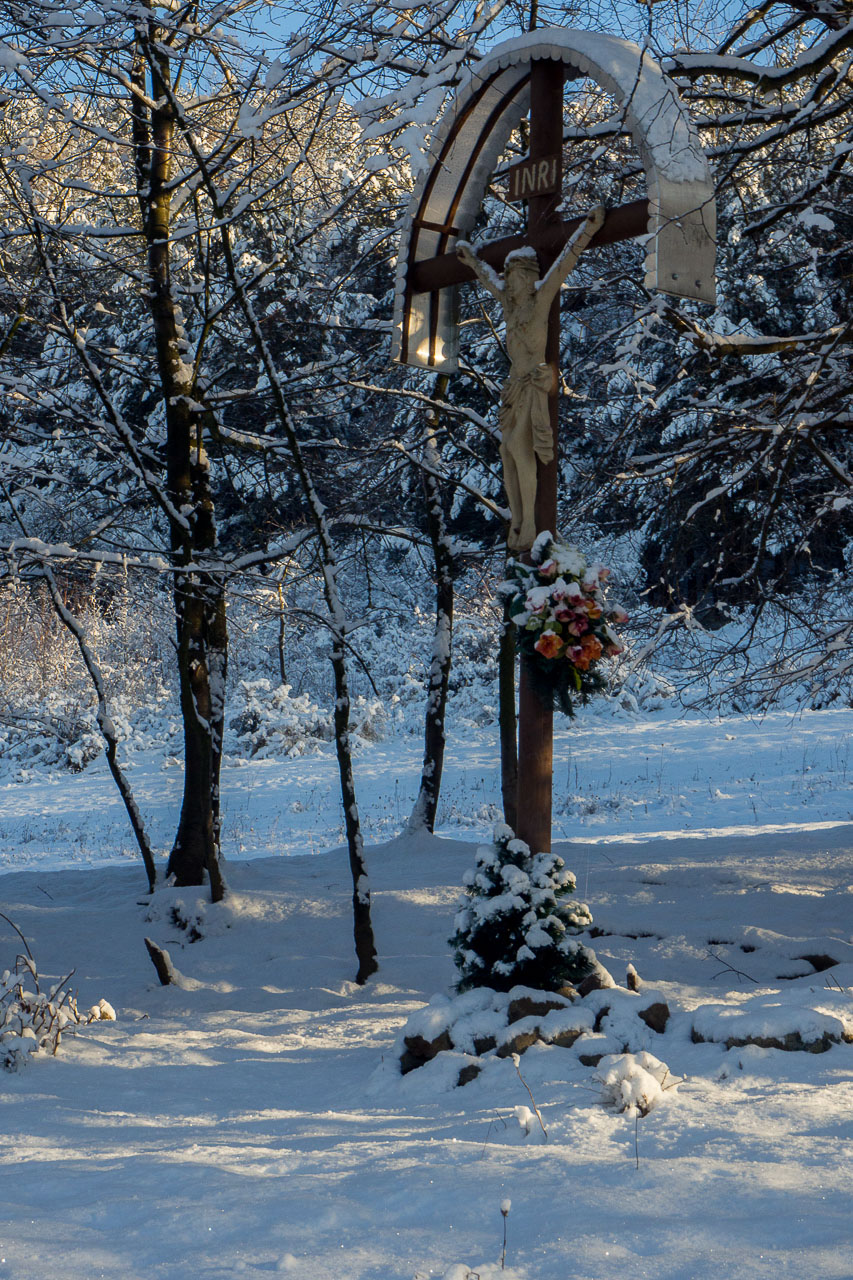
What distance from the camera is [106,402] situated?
7.62 meters

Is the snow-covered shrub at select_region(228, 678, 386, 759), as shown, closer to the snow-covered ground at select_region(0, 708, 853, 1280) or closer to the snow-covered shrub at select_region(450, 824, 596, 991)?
the snow-covered ground at select_region(0, 708, 853, 1280)

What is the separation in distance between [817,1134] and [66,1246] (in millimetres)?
1948

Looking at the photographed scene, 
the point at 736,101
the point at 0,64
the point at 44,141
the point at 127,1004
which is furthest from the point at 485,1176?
the point at 44,141

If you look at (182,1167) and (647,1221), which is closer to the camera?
(647,1221)

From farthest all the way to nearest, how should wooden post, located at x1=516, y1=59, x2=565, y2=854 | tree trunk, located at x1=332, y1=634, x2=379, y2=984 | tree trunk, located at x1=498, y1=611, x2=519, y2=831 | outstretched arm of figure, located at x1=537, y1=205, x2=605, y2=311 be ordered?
tree trunk, located at x1=498, y1=611, x2=519, y2=831
tree trunk, located at x1=332, y1=634, x2=379, y2=984
wooden post, located at x1=516, y1=59, x2=565, y2=854
outstretched arm of figure, located at x1=537, y1=205, x2=605, y2=311

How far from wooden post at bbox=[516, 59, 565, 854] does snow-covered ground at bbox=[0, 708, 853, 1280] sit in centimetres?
99

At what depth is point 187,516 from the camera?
28.0 feet

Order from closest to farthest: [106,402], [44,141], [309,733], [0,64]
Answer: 1. [0,64]
2. [106,402]
3. [44,141]
4. [309,733]

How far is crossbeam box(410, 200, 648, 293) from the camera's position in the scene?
475 centimetres

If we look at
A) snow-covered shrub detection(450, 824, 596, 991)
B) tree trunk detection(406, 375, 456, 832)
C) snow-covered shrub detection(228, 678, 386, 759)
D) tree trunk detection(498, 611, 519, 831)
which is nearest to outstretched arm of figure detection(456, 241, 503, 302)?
snow-covered shrub detection(450, 824, 596, 991)

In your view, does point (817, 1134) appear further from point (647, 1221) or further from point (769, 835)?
point (769, 835)

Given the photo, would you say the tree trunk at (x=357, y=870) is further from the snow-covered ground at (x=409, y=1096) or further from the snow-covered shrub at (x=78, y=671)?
the snow-covered shrub at (x=78, y=671)

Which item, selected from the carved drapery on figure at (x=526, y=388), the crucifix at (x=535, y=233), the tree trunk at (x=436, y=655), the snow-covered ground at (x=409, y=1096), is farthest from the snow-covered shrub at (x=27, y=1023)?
the tree trunk at (x=436, y=655)

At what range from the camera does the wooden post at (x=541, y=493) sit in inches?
197
